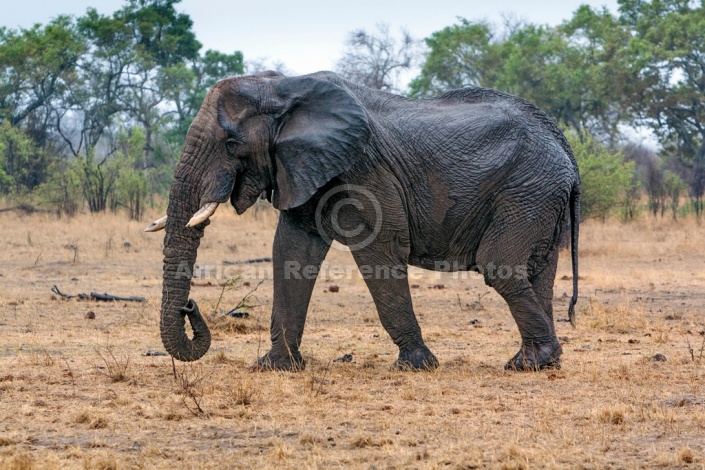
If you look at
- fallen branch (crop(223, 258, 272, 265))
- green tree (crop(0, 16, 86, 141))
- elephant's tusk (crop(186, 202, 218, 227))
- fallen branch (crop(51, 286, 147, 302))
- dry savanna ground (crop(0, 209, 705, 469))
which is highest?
green tree (crop(0, 16, 86, 141))

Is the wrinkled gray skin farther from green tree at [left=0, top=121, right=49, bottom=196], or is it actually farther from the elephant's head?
green tree at [left=0, top=121, right=49, bottom=196]

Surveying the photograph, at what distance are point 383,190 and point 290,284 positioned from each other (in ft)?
3.17

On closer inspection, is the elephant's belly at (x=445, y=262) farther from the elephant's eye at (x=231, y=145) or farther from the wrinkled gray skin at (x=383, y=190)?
the elephant's eye at (x=231, y=145)

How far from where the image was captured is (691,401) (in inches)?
245

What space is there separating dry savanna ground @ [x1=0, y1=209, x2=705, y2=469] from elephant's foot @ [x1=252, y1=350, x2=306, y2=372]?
168mm

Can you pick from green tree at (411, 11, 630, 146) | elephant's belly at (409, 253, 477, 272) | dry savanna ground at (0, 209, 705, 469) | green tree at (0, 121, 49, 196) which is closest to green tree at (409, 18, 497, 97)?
green tree at (411, 11, 630, 146)

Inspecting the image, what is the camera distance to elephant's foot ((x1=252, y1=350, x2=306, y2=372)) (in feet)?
24.4

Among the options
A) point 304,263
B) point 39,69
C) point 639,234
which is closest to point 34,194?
point 39,69

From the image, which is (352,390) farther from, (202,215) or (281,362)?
(202,215)

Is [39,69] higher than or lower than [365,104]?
higher

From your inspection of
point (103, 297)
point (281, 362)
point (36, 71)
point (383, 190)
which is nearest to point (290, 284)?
point (281, 362)

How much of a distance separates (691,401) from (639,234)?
1466 cm

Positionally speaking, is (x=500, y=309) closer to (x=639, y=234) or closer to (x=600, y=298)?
(x=600, y=298)

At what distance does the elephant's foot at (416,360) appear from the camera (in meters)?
A: 7.38
